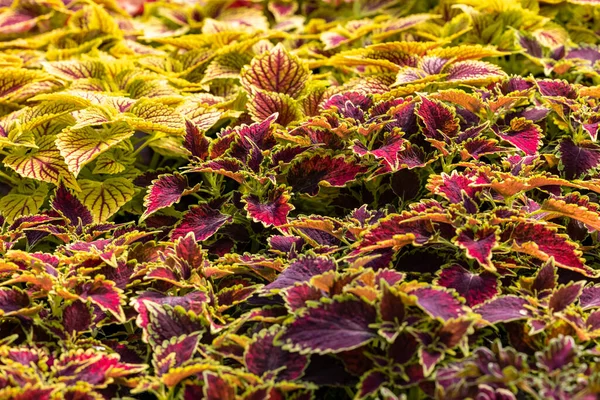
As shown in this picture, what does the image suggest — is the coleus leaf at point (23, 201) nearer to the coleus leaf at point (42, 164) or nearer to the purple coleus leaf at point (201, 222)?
the coleus leaf at point (42, 164)

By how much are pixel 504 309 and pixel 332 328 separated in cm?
33

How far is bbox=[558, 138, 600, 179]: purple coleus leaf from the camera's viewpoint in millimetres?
1753

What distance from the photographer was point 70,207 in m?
1.88

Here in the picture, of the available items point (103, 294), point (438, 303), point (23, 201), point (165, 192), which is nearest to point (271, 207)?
point (165, 192)

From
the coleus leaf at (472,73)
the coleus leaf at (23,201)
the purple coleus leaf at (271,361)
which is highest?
the coleus leaf at (472,73)

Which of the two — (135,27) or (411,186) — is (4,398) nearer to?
(411,186)

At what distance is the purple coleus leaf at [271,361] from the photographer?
49.7 inches

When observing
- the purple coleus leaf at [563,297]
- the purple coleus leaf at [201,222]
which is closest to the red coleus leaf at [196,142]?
the purple coleus leaf at [201,222]

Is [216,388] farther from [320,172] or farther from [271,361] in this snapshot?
[320,172]

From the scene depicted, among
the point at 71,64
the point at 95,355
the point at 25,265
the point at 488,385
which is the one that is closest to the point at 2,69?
the point at 71,64

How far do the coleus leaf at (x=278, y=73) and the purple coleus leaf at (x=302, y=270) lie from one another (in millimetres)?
837

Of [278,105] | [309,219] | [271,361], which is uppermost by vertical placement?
[278,105]

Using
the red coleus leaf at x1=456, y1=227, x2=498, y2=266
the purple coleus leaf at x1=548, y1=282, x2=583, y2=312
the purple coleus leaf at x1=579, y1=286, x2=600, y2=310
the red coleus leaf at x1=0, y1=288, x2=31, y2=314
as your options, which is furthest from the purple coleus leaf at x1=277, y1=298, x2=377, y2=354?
the red coleus leaf at x1=0, y1=288, x2=31, y2=314

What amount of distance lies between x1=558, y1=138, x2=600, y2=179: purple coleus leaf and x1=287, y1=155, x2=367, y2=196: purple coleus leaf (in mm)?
505
